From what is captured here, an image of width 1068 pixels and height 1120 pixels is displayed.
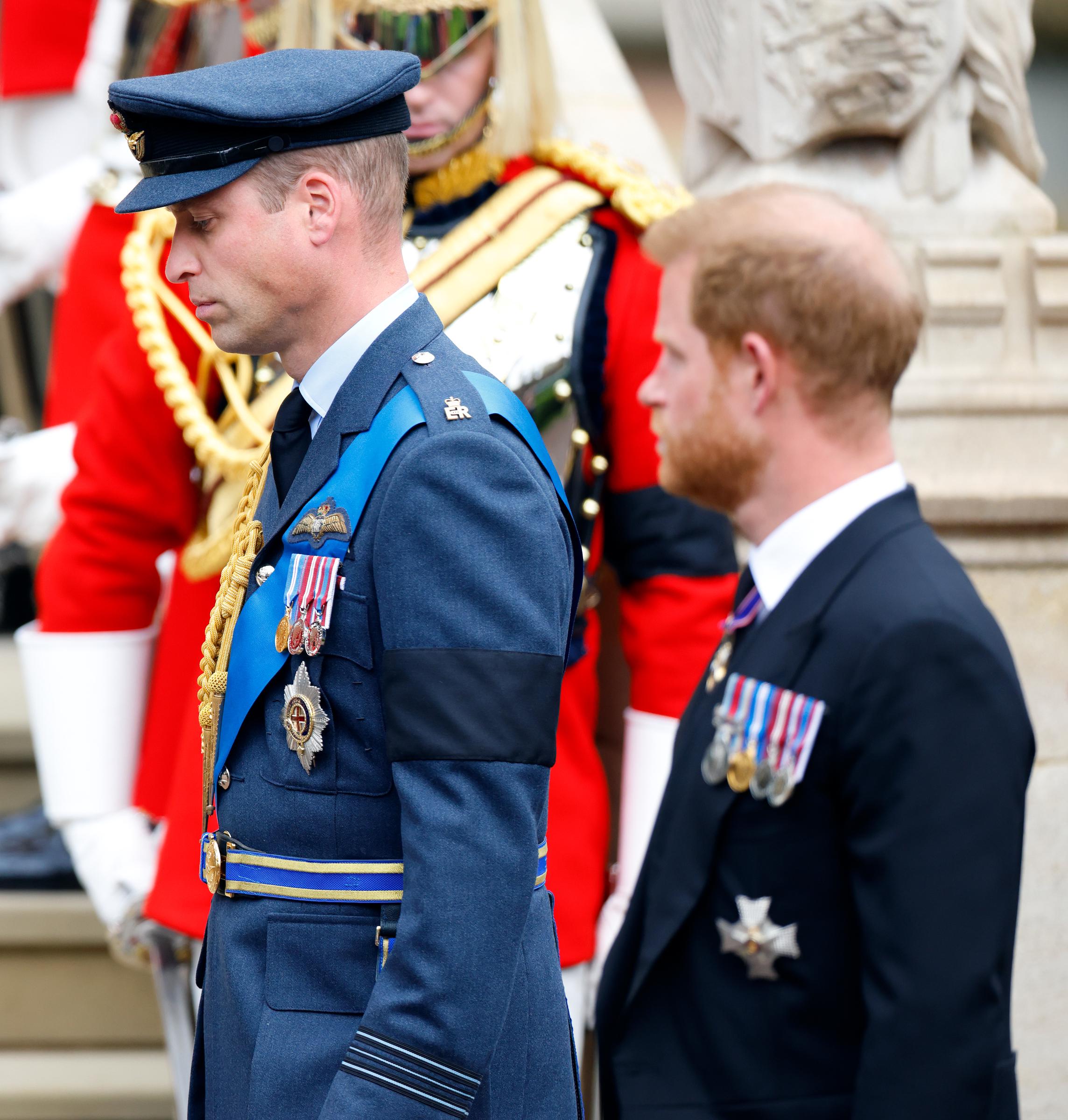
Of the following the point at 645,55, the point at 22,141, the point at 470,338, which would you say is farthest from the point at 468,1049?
the point at 645,55

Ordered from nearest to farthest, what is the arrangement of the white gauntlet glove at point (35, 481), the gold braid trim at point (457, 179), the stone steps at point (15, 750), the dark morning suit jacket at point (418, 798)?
the dark morning suit jacket at point (418, 798), the gold braid trim at point (457, 179), the white gauntlet glove at point (35, 481), the stone steps at point (15, 750)

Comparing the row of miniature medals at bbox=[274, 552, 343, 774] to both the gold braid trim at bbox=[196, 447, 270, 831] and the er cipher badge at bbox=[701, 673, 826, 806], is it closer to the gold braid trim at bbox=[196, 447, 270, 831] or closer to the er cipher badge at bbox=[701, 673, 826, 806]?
the gold braid trim at bbox=[196, 447, 270, 831]

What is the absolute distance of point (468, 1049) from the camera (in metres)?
1.27

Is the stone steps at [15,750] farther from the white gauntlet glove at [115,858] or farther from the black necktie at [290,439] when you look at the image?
the black necktie at [290,439]

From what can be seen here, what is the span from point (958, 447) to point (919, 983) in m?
1.40

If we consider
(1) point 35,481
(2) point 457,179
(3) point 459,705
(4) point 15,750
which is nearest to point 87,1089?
(4) point 15,750

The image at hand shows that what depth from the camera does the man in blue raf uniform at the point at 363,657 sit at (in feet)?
4.19

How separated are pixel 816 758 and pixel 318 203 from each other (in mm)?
707

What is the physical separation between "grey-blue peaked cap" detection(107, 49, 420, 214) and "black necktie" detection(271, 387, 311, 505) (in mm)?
234

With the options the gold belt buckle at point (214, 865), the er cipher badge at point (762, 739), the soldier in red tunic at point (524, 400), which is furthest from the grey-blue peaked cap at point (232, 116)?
the soldier in red tunic at point (524, 400)

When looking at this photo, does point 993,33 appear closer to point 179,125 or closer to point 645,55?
point 179,125

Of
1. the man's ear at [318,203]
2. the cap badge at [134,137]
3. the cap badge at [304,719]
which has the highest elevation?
the cap badge at [134,137]

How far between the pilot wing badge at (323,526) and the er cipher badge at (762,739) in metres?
0.50

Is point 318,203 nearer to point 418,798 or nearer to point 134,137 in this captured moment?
point 134,137
